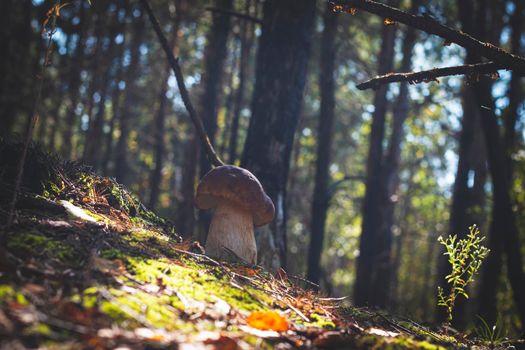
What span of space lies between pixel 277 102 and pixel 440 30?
2.63m

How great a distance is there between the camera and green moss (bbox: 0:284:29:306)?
170 centimetres

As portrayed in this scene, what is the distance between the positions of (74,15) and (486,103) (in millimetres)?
14915

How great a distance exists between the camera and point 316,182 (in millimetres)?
9984

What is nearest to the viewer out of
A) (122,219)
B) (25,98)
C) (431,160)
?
(122,219)

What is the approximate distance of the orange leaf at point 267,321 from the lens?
87.5 inches

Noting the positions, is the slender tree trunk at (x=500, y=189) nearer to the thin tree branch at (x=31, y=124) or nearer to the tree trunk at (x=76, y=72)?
the thin tree branch at (x=31, y=124)

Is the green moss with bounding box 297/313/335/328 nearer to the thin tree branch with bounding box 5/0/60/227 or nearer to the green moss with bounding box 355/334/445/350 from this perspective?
the green moss with bounding box 355/334/445/350

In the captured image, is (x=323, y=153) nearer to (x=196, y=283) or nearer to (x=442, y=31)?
(x=442, y=31)

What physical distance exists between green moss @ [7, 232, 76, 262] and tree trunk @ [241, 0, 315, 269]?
290 centimetres

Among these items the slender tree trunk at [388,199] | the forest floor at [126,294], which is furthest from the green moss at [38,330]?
the slender tree trunk at [388,199]

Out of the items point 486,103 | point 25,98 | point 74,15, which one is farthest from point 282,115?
point 74,15

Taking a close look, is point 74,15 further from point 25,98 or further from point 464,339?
point 464,339

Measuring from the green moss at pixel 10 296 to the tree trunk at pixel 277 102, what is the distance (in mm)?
3462

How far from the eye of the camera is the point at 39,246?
236 cm
